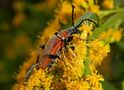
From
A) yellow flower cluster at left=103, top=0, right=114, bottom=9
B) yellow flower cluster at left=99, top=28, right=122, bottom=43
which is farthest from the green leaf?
yellow flower cluster at left=103, top=0, right=114, bottom=9

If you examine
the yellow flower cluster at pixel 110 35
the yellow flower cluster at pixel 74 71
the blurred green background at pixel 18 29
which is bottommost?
the yellow flower cluster at pixel 74 71

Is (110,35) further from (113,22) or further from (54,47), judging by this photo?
(54,47)

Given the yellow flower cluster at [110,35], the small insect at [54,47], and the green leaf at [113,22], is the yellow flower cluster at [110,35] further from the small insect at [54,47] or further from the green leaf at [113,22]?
the small insect at [54,47]

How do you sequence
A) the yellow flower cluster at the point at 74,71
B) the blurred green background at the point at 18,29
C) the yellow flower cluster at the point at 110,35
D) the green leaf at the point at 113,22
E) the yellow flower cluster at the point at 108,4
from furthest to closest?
the blurred green background at the point at 18,29
the yellow flower cluster at the point at 108,4
the yellow flower cluster at the point at 110,35
the green leaf at the point at 113,22
the yellow flower cluster at the point at 74,71

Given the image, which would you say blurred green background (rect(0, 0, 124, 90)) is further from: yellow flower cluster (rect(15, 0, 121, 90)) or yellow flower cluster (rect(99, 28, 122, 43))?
yellow flower cluster (rect(15, 0, 121, 90))

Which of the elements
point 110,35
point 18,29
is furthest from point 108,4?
point 18,29

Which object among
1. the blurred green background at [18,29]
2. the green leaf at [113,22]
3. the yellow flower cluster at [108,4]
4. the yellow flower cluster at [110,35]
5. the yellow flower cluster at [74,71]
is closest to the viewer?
the yellow flower cluster at [74,71]

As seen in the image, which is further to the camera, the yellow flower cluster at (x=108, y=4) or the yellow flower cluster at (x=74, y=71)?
the yellow flower cluster at (x=108, y=4)

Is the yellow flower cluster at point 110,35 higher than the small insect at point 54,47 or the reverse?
higher

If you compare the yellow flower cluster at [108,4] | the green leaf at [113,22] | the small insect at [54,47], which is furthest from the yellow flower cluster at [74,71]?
the yellow flower cluster at [108,4]
